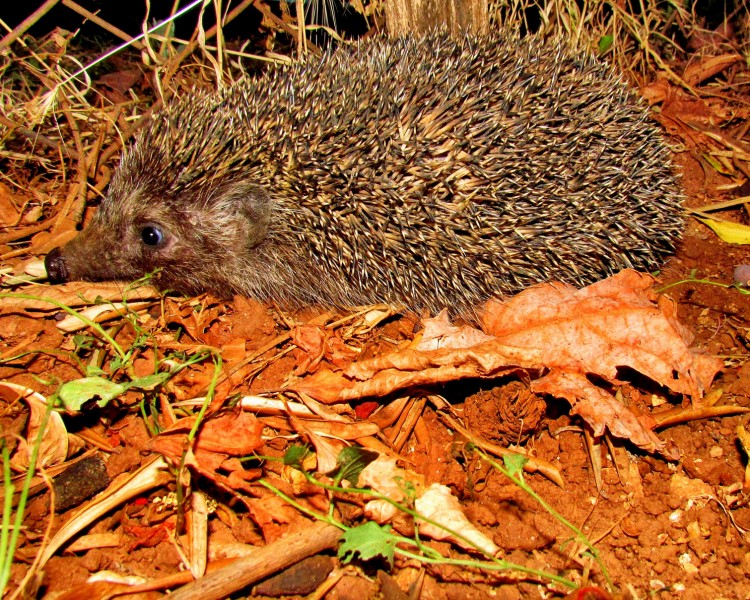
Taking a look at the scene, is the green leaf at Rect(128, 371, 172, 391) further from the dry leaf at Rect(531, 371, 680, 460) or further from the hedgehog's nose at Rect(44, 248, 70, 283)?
the dry leaf at Rect(531, 371, 680, 460)

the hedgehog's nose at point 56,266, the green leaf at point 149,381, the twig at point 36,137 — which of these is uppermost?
the twig at point 36,137

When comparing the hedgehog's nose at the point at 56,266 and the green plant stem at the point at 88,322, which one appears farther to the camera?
the hedgehog's nose at the point at 56,266

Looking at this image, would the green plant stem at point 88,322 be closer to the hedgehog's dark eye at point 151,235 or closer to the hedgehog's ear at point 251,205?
the hedgehog's dark eye at point 151,235

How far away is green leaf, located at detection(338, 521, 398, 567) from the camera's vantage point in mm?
2506

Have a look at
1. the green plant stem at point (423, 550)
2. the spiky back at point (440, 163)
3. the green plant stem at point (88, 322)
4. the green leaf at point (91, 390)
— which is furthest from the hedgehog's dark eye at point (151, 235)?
the green plant stem at point (423, 550)

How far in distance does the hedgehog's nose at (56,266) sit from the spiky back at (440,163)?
78 centimetres

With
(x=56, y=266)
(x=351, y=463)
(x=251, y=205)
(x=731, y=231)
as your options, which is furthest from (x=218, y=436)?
(x=731, y=231)

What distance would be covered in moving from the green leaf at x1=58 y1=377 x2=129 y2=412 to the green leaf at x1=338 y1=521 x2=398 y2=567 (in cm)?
126

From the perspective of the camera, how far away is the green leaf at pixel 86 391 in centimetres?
295

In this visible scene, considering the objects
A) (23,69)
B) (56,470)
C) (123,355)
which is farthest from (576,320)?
(23,69)

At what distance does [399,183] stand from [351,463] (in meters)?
1.63

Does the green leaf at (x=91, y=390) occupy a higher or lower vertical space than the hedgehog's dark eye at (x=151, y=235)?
lower

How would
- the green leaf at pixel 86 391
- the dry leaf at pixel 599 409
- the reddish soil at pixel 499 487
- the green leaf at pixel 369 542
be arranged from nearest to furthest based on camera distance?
the green leaf at pixel 369 542, the reddish soil at pixel 499 487, the green leaf at pixel 86 391, the dry leaf at pixel 599 409

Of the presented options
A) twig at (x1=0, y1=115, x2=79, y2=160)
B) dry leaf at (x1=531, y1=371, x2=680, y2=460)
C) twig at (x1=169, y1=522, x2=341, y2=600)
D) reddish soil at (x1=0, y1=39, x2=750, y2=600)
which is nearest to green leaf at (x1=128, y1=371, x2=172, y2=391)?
reddish soil at (x1=0, y1=39, x2=750, y2=600)
